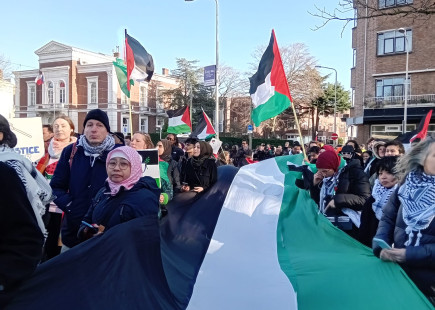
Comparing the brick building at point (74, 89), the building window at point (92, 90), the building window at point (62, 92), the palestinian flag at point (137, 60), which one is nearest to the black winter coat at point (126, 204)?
the palestinian flag at point (137, 60)

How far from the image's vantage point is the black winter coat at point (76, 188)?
3.89 metres

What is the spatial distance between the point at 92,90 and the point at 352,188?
2265 inches

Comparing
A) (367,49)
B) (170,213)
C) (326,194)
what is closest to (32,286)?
(170,213)

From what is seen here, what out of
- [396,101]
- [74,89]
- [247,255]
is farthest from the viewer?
[74,89]

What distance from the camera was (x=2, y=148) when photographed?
2959mm

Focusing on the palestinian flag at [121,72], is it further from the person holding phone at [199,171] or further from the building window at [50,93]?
the building window at [50,93]

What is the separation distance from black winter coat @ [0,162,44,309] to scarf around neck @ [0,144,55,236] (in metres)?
0.89

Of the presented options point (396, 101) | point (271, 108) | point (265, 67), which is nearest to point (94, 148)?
point (271, 108)

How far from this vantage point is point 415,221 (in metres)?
2.89

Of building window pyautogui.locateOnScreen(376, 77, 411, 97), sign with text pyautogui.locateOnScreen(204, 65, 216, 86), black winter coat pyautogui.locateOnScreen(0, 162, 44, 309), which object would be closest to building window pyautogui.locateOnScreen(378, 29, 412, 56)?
building window pyautogui.locateOnScreen(376, 77, 411, 97)

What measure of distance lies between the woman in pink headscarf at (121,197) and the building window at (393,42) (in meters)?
33.4

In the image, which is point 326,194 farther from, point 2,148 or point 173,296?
point 2,148

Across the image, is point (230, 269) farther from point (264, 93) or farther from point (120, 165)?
point (264, 93)

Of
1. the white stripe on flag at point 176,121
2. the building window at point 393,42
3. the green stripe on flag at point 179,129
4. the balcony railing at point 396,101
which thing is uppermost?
the building window at point 393,42
